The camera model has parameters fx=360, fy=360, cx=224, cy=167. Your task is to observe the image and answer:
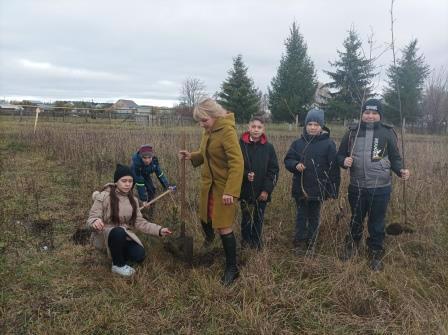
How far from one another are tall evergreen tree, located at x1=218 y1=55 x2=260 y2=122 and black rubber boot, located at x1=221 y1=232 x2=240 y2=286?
Answer: 21.5 meters

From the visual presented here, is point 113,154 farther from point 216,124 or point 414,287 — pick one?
point 414,287

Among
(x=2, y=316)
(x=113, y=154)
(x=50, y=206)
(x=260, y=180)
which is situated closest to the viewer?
(x=2, y=316)

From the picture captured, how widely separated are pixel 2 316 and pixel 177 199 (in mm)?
2736

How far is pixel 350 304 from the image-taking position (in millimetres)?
2670

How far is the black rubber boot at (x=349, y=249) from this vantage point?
11.0ft

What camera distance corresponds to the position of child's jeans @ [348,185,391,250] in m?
3.29

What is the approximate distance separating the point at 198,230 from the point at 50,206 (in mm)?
2375

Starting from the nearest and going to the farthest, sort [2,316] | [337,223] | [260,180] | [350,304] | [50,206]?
[2,316] → [350,304] → [260,180] → [337,223] → [50,206]

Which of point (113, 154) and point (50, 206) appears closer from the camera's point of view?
point (50, 206)

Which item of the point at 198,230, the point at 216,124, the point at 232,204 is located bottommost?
the point at 198,230

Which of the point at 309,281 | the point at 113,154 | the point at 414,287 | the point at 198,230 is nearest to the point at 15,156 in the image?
the point at 113,154

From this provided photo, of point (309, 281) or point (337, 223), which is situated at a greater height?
point (337, 223)

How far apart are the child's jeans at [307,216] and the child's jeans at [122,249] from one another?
5.10 feet

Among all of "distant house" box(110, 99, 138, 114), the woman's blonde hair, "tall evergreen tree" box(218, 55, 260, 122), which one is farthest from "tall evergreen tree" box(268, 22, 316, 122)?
the woman's blonde hair
